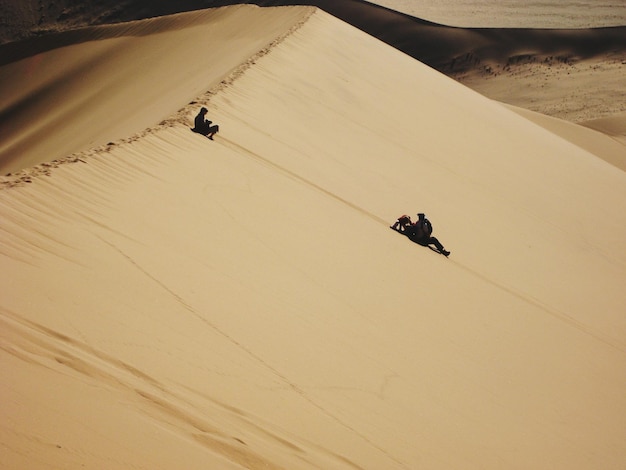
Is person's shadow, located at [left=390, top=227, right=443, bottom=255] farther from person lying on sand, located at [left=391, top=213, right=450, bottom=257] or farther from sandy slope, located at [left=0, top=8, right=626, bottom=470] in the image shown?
sandy slope, located at [left=0, top=8, right=626, bottom=470]

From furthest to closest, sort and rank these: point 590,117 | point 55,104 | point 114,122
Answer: point 590,117 < point 55,104 < point 114,122

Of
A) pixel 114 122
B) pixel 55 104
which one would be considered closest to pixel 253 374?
pixel 114 122

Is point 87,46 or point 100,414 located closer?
point 100,414

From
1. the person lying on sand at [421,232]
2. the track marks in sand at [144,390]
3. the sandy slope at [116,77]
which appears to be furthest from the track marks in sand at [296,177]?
the track marks in sand at [144,390]

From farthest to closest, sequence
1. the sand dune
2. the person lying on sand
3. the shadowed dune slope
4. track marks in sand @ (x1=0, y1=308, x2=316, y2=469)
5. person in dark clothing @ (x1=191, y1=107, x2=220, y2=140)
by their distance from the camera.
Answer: the shadowed dune slope < the sand dune < person in dark clothing @ (x1=191, y1=107, x2=220, y2=140) < the person lying on sand < track marks in sand @ (x1=0, y1=308, x2=316, y2=469)

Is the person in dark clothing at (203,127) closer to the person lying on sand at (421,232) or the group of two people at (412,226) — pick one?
the group of two people at (412,226)

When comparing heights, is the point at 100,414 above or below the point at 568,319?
below

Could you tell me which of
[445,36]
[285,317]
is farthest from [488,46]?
[285,317]

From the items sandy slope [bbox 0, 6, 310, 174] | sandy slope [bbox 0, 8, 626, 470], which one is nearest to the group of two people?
sandy slope [bbox 0, 8, 626, 470]

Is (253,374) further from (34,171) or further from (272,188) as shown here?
(272,188)

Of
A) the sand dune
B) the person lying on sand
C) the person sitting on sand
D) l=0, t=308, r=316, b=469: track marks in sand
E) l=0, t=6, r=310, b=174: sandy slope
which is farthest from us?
the sand dune
